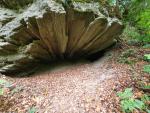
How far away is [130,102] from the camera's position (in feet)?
18.2

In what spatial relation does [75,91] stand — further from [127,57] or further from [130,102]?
[127,57]

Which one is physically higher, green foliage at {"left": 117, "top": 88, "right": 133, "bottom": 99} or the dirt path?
the dirt path

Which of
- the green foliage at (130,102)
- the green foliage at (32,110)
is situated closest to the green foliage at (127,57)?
the green foliage at (130,102)

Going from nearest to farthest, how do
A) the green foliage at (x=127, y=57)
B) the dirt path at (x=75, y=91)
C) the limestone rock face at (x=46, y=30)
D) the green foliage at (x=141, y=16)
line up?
the dirt path at (x=75, y=91) < the limestone rock face at (x=46, y=30) < the green foliage at (x=127, y=57) < the green foliage at (x=141, y=16)

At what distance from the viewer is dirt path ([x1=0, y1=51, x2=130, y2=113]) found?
5.78 metres

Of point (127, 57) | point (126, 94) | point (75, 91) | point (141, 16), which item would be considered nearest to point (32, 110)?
point (75, 91)

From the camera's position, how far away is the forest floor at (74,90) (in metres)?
5.81

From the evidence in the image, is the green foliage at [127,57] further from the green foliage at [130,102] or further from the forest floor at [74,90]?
the green foliage at [130,102]

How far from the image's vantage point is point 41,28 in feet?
25.0

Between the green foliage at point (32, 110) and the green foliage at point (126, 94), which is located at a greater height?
the green foliage at point (32, 110)

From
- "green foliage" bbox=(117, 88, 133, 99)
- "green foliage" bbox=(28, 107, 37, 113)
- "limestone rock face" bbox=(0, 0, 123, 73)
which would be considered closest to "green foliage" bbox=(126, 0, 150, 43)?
"limestone rock face" bbox=(0, 0, 123, 73)

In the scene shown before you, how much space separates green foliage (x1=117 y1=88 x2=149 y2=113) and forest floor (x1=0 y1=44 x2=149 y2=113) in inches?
5.9

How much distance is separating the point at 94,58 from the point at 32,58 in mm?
3004

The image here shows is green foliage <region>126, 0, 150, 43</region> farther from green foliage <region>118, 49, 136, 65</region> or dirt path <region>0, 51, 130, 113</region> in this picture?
dirt path <region>0, 51, 130, 113</region>
